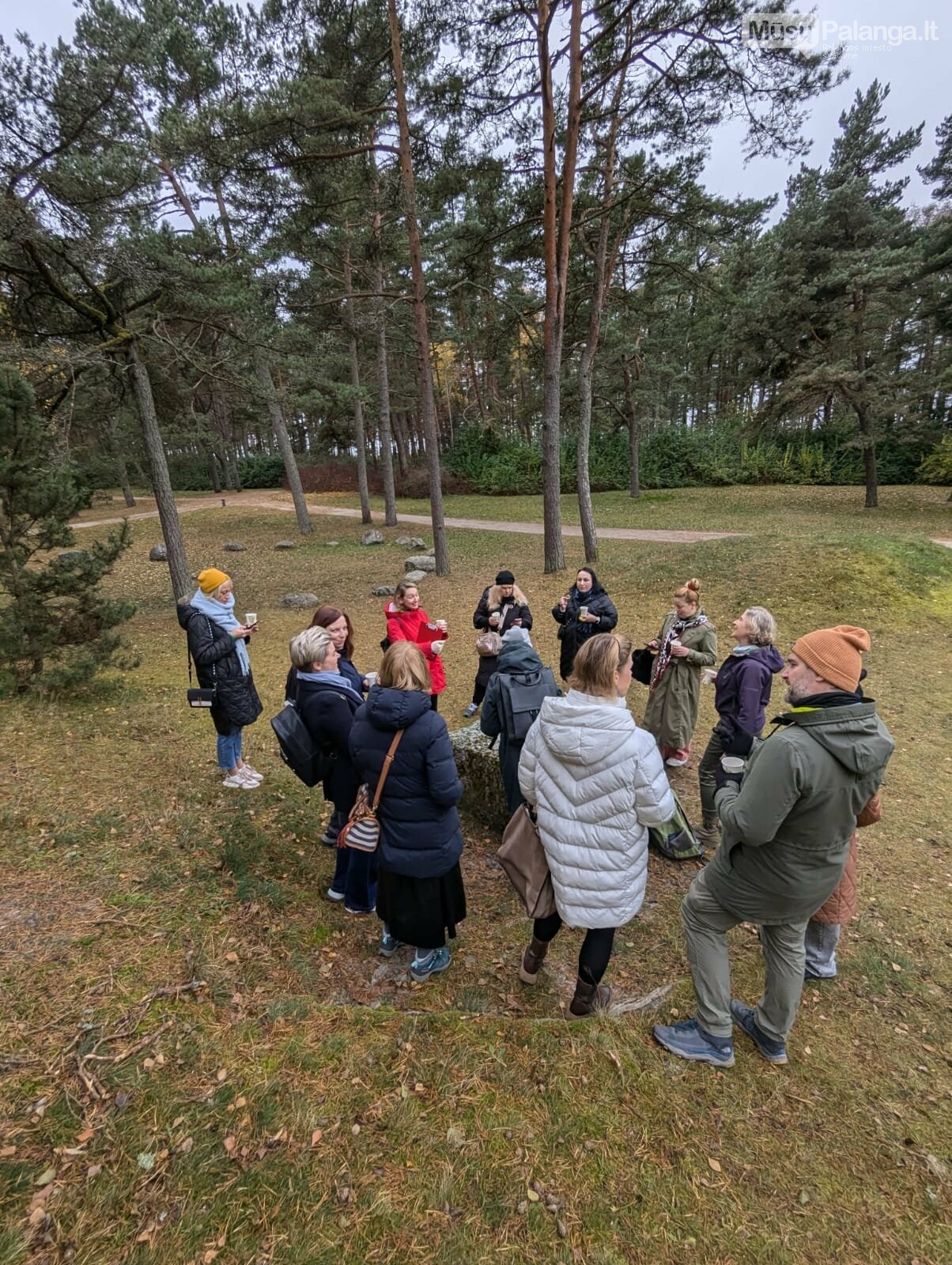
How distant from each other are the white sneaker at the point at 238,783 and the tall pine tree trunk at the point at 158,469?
25.6 ft

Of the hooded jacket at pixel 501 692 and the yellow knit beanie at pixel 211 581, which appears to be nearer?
the hooded jacket at pixel 501 692

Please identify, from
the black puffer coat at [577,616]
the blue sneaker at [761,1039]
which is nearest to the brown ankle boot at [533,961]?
the blue sneaker at [761,1039]

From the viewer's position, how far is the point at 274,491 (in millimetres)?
32781

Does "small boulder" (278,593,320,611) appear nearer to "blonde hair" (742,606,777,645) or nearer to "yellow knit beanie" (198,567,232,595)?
"yellow knit beanie" (198,567,232,595)

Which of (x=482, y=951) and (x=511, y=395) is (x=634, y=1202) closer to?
(x=482, y=951)

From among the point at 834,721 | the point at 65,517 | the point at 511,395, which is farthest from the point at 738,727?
the point at 511,395

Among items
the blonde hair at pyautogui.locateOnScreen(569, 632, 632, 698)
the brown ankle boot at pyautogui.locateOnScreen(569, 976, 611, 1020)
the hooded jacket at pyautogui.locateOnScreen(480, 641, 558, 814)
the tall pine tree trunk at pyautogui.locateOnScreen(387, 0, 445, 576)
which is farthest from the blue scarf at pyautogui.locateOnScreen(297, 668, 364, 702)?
the tall pine tree trunk at pyautogui.locateOnScreen(387, 0, 445, 576)

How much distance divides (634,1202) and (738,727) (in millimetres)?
2614

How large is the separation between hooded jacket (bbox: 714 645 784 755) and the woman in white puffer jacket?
1479 mm

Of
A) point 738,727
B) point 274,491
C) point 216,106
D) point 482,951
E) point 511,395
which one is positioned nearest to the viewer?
point 482,951

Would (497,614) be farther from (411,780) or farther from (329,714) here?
(411,780)

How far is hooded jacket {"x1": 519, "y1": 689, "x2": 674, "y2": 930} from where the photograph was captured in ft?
8.18

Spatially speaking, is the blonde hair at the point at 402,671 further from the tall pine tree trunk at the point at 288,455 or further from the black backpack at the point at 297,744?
the tall pine tree trunk at the point at 288,455

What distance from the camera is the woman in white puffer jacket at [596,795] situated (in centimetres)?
249
